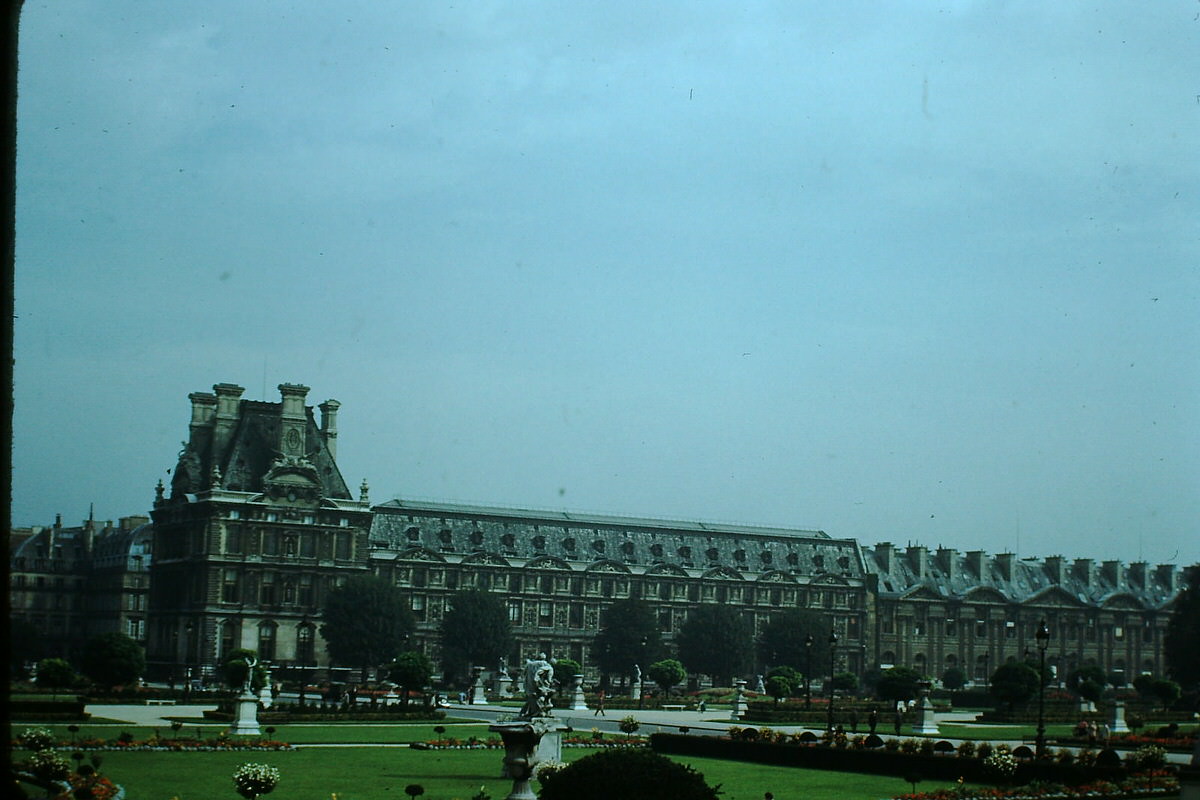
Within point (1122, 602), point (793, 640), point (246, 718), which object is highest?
point (1122, 602)

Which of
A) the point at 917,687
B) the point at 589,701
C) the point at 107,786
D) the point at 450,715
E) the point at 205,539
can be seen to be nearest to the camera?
the point at 107,786

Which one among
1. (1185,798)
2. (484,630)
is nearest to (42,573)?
(484,630)

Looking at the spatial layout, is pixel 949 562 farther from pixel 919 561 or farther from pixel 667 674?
pixel 667 674

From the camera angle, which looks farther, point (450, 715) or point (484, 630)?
point (484, 630)

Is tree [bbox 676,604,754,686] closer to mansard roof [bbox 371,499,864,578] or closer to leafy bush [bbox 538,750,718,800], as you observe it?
mansard roof [bbox 371,499,864,578]

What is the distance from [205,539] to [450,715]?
39.8 metres

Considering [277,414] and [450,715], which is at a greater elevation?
[277,414]

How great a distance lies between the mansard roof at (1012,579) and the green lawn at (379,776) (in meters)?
95.7

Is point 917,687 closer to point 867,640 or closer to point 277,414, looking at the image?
point 277,414

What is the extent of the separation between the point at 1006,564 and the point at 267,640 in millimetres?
71658

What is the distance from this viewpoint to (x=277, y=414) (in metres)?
103

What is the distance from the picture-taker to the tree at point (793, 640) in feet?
373

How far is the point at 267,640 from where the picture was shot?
97688 millimetres

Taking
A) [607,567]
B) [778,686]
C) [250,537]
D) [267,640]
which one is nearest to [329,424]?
[250,537]
